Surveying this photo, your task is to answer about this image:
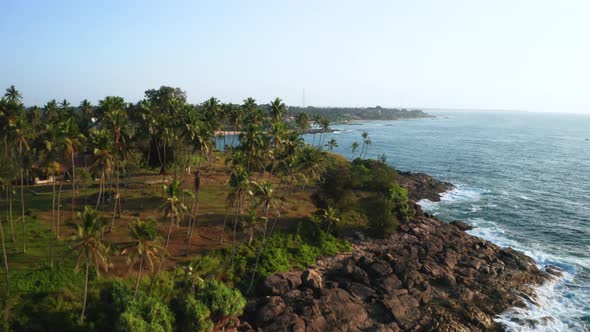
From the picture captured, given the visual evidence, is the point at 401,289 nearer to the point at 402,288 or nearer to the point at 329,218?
the point at 402,288

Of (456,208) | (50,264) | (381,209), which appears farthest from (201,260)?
(456,208)

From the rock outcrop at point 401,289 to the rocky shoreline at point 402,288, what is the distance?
0.35 feet

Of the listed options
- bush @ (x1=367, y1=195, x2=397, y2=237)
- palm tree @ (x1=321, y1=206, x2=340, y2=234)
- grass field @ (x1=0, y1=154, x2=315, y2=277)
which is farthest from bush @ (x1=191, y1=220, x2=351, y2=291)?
bush @ (x1=367, y1=195, x2=397, y2=237)

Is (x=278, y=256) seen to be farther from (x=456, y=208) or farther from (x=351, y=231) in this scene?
(x=456, y=208)

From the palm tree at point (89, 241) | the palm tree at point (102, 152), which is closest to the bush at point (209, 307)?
the palm tree at point (89, 241)

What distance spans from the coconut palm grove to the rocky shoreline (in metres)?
3.56

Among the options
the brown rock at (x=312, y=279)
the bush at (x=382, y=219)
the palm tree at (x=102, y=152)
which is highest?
the palm tree at (x=102, y=152)

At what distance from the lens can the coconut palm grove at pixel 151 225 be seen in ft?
117

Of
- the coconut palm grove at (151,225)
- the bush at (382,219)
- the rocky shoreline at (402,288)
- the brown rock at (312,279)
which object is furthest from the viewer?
the bush at (382,219)

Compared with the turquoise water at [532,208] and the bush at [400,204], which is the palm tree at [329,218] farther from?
the turquoise water at [532,208]

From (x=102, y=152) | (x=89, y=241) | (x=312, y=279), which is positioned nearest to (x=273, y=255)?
(x=312, y=279)

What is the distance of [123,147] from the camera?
170 feet

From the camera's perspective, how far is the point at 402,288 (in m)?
49.6

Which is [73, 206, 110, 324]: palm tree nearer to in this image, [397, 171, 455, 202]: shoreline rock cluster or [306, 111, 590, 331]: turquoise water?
[306, 111, 590, 331]: turquoise water
